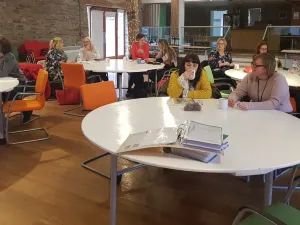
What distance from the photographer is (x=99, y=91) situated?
11.0 feet

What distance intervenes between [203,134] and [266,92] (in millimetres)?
1495

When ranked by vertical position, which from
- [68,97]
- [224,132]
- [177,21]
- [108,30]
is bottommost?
[68,97]

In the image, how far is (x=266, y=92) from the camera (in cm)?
310

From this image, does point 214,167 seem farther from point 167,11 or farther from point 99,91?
point 167,11

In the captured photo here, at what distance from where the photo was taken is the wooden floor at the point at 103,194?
8.53ft

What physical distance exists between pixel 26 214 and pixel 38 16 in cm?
805

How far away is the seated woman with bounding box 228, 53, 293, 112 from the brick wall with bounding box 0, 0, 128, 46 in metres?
7.20

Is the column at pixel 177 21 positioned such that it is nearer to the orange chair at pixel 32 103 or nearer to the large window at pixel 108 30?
the large window at pixel 108 30

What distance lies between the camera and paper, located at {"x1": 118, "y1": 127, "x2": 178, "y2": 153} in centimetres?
177

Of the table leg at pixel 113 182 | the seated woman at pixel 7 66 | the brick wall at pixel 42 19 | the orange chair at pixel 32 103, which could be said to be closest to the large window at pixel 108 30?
the brick wall at pixel 42 19

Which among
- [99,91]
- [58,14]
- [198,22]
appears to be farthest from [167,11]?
[99,91]

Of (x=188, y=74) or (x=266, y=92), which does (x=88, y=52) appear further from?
(x=266, y=92)

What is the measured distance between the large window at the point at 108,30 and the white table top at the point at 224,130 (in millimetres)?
9890

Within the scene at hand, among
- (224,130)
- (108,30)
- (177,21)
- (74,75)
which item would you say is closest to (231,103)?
(224,130)
